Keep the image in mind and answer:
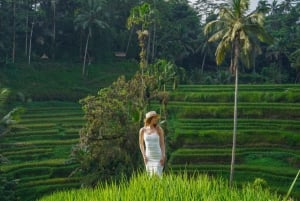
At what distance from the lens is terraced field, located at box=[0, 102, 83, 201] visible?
1188 inches

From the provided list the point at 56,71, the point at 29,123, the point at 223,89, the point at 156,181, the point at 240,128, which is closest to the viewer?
the point at 156,181

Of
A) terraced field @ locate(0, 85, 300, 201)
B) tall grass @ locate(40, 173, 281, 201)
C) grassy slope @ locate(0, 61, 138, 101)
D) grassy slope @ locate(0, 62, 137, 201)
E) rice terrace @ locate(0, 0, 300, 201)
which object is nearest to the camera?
tall grass @ locate(40, 173, 281, 201)

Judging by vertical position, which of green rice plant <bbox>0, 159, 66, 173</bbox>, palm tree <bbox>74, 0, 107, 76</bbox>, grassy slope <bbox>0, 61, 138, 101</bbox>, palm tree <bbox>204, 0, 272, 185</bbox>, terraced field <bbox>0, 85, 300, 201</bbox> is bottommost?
green rice plant <bbox>0, 159, 66, 173</bbox>

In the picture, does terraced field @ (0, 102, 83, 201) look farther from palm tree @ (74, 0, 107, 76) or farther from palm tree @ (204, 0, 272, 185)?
palm tree @ (74, 0, 107, 76)

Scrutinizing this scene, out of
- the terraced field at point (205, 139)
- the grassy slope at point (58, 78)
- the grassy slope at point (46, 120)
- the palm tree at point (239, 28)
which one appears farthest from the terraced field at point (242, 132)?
the grassy slope at point (58, 78)

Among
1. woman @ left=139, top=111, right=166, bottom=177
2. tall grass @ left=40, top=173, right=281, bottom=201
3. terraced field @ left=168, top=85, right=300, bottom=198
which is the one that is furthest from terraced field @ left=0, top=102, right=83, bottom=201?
tall grass @ left=40, top=173, right=281, bottom=201

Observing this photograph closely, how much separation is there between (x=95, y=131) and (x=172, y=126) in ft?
39.0

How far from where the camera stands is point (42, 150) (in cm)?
3578

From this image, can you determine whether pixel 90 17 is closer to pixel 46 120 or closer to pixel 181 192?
pixel 46 120

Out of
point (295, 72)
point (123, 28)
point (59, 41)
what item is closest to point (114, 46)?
point (123, 28)

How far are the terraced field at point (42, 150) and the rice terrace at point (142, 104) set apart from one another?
85 mm

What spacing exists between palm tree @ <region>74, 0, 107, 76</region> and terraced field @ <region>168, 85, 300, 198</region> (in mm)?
15602

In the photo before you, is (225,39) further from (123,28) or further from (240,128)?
(123,28)

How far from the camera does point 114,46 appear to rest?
66875mm
